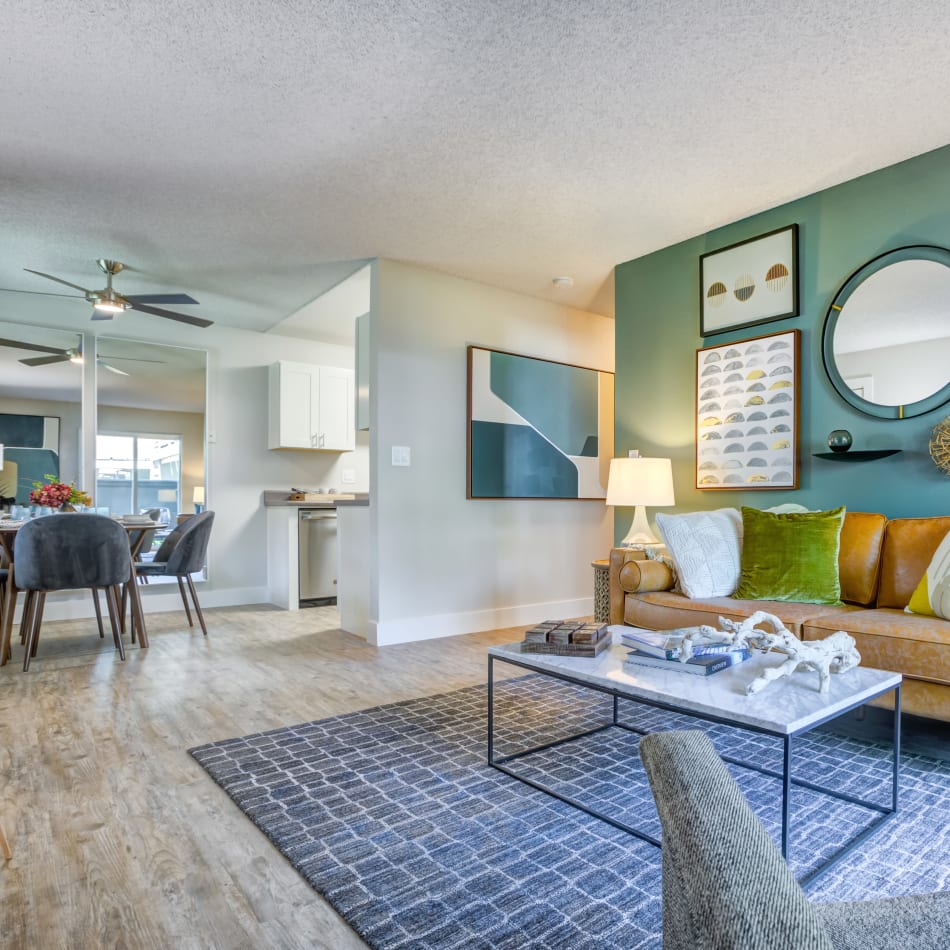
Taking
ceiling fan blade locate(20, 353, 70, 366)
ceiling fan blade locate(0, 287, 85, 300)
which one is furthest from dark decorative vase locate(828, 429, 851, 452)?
ceiling fan blade locate(20, 353, 70, 366)

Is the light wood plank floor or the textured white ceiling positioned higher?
the textured white ceiling

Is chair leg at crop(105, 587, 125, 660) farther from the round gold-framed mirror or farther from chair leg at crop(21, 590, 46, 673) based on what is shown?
the round gold-framed mirror

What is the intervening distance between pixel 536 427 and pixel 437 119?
2552 millimetres

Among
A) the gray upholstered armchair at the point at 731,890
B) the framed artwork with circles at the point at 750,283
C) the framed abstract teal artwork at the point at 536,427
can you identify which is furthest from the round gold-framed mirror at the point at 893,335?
the gray upholstered armchair at the point at 731,890

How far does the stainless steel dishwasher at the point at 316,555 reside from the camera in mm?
5496

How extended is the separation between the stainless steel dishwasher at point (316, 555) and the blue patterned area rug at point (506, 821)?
2.99 m

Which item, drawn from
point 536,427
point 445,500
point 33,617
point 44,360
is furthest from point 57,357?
point 536,427

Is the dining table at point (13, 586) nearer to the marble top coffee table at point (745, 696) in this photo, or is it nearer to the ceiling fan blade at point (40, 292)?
the ceiling fan blade at point (40, 292)

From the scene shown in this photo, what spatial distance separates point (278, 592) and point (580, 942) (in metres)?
4.75

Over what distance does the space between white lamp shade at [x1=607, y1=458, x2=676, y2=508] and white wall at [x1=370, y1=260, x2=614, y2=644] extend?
3.93 ft

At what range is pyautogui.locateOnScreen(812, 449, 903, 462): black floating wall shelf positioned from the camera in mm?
2992

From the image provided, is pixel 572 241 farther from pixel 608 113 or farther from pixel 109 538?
pixel 109 538

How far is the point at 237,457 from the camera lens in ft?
18.9

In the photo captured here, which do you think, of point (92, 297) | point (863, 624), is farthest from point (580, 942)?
point (92, 297)
